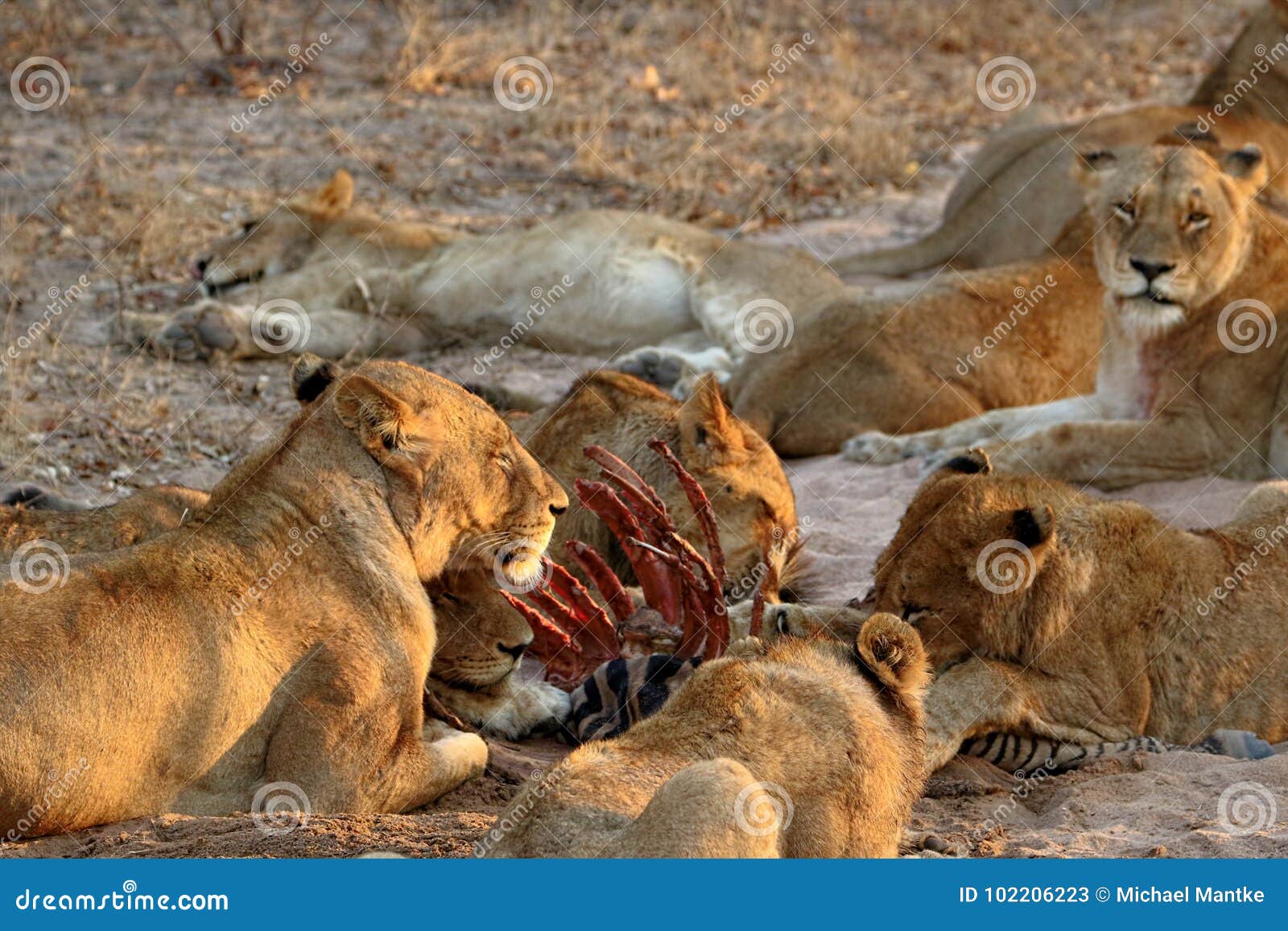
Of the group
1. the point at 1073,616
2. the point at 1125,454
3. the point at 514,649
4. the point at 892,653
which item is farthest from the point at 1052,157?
the point at 892,653

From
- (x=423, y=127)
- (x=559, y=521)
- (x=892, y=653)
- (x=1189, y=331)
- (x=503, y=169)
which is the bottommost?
(x=559, y=521)

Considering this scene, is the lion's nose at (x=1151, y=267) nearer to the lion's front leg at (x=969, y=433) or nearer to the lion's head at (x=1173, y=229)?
the lion's head at (x=1173, y=229)

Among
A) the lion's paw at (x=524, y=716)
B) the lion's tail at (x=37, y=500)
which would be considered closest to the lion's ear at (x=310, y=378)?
the lion's paw at (x=524, y=716)

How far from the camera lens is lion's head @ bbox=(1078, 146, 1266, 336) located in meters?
7.97

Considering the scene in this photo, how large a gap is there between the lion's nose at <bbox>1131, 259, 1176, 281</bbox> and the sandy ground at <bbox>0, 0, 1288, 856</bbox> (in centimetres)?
101

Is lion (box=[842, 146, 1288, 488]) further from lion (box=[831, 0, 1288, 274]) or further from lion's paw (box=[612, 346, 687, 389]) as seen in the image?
lion (box=[831, 0, 1288, 274])

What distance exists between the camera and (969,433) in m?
8.86

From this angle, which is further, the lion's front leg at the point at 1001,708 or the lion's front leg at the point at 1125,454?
the lion's front leg at the point at 1125,454

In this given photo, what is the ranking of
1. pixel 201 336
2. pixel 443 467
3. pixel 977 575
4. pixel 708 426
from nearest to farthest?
pixel 443 467 → pixel 977 575 → pixel 708 426 → pixel 201 336

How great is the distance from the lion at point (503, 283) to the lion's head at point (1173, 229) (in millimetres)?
2371

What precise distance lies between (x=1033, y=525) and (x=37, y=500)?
3.51 m

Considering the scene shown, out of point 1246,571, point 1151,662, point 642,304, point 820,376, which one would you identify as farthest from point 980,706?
point 642,304

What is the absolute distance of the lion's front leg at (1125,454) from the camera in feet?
27.2

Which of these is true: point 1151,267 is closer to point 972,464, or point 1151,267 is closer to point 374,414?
point 972,464
